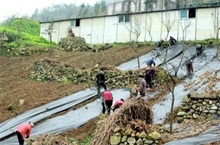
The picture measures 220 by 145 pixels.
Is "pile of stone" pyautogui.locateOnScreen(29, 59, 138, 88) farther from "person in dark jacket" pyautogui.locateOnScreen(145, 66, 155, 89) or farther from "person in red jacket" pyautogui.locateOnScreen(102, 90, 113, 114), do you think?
"person in red jacket" pyautogui.locateOnScreen(102, 90, 113, 114)

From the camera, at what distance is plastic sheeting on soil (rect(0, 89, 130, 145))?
1381 cm

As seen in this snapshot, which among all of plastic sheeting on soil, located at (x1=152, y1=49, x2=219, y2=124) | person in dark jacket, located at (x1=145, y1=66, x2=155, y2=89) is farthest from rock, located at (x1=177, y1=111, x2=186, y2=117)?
person in dark jacket, located at (x1=145, y1=66, x2=155, y2=89)

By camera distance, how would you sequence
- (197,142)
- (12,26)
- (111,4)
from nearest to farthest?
(197,142), (12,26), (111,4)

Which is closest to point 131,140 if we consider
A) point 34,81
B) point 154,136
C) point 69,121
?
point 154,136

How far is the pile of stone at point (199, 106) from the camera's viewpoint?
43.9ft

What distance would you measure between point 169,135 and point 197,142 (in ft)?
3.45

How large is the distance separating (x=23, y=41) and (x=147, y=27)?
11.3 meters

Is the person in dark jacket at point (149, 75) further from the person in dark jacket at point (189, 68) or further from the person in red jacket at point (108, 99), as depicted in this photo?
the person in red jacket at point (108, 99)

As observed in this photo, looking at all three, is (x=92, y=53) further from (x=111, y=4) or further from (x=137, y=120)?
(x=111, y=4)

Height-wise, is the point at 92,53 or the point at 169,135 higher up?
the point at 92,53

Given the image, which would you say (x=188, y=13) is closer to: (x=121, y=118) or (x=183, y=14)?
(x=183, y=14)

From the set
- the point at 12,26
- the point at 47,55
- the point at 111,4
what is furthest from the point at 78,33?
the point at 111,4

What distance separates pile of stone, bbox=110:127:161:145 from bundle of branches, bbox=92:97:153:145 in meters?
0.16

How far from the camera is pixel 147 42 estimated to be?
27.8m
